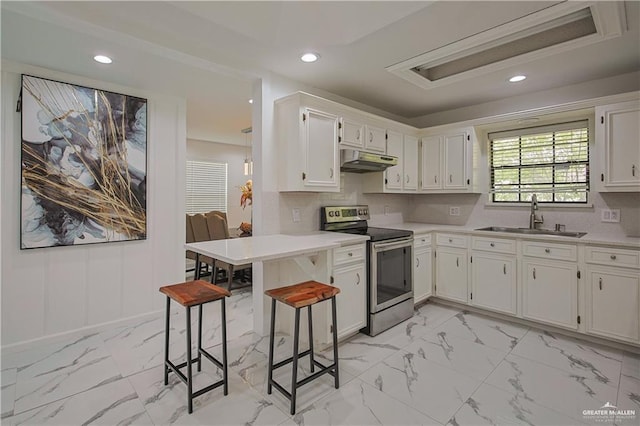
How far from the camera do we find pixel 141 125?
3273mm

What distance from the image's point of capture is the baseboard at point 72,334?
2646 millimetres

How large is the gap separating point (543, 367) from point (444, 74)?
2668mm

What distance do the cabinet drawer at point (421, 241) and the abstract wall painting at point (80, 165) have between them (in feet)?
9.34

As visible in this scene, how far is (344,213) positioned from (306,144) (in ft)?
3.09

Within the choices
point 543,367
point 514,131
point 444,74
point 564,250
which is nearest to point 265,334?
point 543,367

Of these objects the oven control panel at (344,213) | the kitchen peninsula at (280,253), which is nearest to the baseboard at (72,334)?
the kitchen peninsula at (280,253)

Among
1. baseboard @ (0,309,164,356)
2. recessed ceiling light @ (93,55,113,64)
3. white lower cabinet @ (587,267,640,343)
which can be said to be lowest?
baseboard @ (0,309,164,356)

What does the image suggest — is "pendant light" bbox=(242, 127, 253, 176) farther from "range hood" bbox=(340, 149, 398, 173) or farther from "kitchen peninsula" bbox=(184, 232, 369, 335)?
"kitchen peninsula" bbox=(184, 232, 369, 335)

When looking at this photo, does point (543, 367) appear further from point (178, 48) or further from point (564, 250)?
point (178, 48)

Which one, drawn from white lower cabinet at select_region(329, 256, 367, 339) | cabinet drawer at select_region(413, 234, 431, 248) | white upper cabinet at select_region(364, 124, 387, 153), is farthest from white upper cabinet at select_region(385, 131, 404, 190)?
white lower cabinet at select_region(329, 256, 367, 339)

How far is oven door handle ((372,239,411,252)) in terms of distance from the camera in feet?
9.57

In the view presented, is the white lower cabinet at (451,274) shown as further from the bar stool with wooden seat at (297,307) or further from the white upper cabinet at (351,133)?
the bar stool with wooden seat at (297,307)

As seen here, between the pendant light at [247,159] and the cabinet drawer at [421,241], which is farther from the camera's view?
the pendant light at [247,159]

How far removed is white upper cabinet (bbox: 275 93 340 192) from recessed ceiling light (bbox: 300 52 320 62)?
0.28 meters
